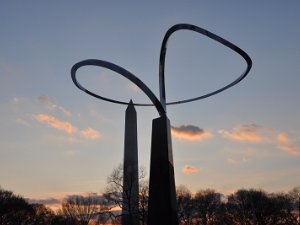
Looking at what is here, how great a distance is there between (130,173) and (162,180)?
63.1ft

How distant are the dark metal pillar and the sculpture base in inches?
661

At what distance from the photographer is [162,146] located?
587 inches

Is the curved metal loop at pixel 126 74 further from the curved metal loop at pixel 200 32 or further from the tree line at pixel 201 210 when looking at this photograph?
the tree line at pixel 201 210

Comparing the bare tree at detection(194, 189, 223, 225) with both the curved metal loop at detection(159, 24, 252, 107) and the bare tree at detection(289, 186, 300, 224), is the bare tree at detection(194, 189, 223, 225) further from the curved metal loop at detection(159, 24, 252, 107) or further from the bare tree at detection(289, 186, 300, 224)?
the curved metal loop at detection(159, 24, 252, 107)

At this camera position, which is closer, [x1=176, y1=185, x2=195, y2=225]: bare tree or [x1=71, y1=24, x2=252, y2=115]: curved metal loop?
[x1=71, y1=24, x2=252, y2=115]: curved metal loop

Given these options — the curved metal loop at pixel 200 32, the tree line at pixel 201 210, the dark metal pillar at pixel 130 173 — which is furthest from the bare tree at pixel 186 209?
the curved metal loop at pixel 200 32

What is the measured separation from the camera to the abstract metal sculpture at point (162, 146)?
13609 mm

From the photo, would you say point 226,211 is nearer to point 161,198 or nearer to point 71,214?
point 71,214

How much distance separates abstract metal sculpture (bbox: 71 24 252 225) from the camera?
13609 mm

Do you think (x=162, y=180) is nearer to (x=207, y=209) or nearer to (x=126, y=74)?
(x=126, y=74)

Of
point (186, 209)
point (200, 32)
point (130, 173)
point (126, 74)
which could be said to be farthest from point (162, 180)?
point (186, 209)

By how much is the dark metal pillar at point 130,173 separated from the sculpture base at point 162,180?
16.8 meters

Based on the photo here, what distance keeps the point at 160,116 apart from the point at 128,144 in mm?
19875

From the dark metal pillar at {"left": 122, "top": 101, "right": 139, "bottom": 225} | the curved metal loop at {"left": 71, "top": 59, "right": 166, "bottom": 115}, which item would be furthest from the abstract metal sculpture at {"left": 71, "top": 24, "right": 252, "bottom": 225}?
the dark metal pillar at {"left": 122, "top": 101, "right": 139, "bottom": 225}
